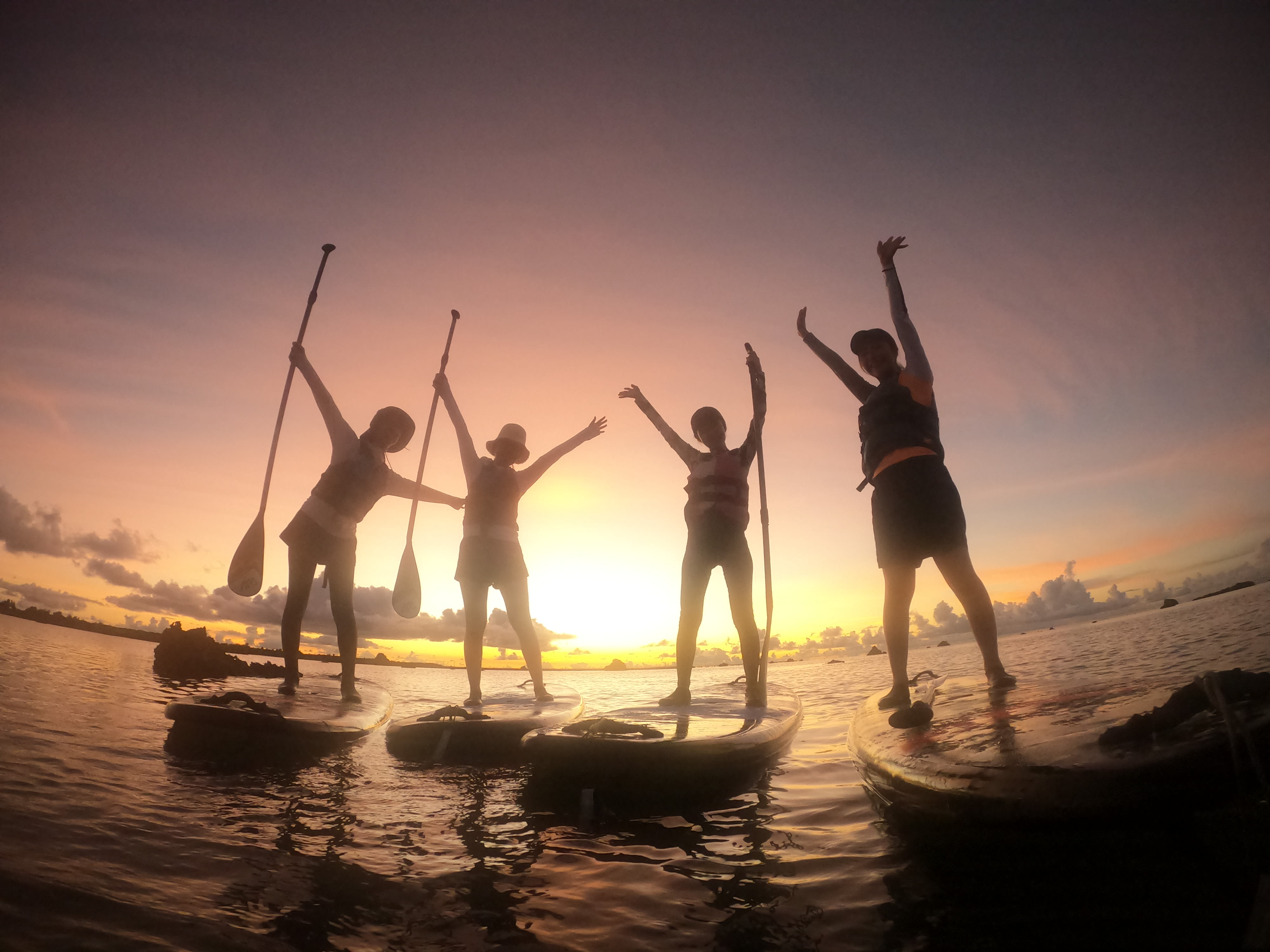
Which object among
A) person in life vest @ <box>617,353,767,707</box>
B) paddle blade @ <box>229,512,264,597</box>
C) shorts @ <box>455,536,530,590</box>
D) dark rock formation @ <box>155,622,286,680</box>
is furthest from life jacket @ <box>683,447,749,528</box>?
dark rock formation @ <box>155,622,286,680</box>

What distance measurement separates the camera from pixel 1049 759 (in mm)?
2195

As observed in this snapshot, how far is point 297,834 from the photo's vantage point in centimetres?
313

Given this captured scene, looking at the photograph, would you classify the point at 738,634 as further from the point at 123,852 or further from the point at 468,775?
the point at 123,852

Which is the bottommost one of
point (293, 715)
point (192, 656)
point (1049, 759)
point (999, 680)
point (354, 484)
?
point (192, 656)

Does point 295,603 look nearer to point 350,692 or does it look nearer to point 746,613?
point 350,692

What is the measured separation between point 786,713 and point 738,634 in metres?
0.84

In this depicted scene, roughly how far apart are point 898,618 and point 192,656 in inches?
863

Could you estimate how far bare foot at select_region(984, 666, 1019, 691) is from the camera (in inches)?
153

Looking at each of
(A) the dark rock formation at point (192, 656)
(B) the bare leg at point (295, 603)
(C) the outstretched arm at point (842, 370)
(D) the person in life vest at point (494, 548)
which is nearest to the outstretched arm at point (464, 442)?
(D) the person in life vest at point (494, 548)

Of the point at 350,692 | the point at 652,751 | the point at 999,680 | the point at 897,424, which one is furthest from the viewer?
the point at 350,692

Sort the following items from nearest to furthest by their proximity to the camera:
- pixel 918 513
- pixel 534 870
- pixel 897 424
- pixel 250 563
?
pixel 534 870
pixel 918 513
pixel 897 424
pixel 250 563

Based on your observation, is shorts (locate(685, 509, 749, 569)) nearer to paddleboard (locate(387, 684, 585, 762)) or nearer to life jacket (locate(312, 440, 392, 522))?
paddleboard (locate(387, 684, 585, 762))

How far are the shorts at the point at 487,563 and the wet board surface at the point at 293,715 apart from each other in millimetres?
1757

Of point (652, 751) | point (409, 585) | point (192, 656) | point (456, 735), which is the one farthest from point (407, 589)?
point (192, 656)
